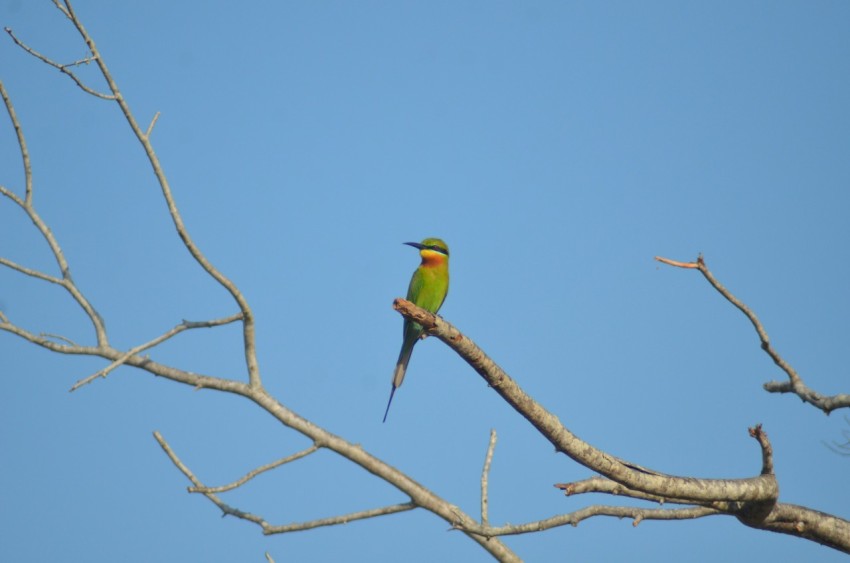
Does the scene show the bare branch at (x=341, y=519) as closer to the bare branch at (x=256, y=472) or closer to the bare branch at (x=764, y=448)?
the bare branch at (x=256, y=472)

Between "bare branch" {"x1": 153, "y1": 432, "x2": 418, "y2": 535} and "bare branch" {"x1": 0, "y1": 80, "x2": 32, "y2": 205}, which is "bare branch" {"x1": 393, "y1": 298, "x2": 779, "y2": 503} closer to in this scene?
"bare branch" {"x1": 153, "y1": 432, "x2": 418, "y2": 535}

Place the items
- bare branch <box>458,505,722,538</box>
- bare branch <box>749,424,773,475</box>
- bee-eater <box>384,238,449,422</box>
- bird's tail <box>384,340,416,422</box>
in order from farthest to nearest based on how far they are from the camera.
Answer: bee-eater <box>384,238,449,422</box> → bird's tail <box>384,340,416,422</box> → bare branch <box>749,424,773,475</box> → bare branch <box>458,505,722,538</box>

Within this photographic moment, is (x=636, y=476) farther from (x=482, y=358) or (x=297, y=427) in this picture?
(x=297, y=427)

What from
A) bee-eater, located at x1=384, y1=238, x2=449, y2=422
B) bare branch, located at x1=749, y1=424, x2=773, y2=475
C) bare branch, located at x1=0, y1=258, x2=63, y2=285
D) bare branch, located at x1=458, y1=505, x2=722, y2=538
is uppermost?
bee-eater, located at x1=384, y1=238, x2=449, y2=422

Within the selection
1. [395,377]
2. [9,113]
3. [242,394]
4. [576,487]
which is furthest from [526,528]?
[395,377]

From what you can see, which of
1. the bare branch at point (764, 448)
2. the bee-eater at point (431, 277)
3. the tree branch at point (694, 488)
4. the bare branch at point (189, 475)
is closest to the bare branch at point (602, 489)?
the tree branch at point (694, 488)

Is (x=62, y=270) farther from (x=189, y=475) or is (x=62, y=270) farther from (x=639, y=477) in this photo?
(x=639, y=477)

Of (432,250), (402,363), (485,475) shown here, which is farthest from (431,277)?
(485,475)

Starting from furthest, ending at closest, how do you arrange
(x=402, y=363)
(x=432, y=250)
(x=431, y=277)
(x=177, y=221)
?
1. (x=432, y=250)
2. (x=431, y=277)
3. (x=402, y=363)
4. (x=177, y=221)

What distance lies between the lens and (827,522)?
352 cm


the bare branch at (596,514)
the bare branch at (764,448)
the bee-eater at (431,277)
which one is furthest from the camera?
the bee-eater at (431,277)

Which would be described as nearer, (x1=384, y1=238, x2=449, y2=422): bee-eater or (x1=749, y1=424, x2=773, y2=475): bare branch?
(x1=749, y1=424, x2=773, y2=475): bare branch

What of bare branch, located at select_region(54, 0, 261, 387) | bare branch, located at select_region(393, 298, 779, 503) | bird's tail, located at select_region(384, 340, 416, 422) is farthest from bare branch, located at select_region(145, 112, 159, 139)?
bird's tail, located at select_region(384, 340, 416, 422)

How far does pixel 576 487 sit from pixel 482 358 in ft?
2.87
